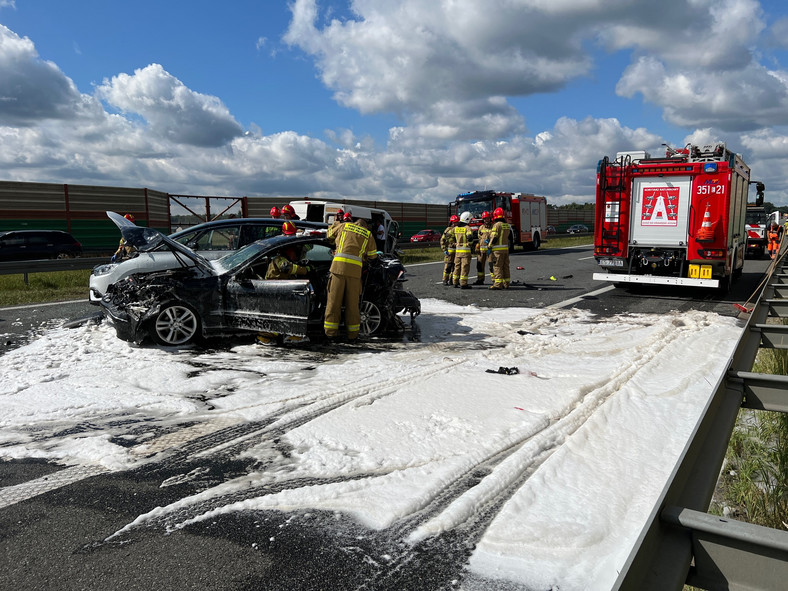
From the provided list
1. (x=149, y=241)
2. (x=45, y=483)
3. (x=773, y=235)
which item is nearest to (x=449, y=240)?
(x=149, y=241)

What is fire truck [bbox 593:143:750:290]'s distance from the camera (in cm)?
1106

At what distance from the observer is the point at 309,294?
708 cm

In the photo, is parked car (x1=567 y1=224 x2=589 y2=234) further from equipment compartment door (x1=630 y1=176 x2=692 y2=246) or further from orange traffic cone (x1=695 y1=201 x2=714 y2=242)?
orange traffic cone (x1=695 y1=201 x2=714 y2=242)

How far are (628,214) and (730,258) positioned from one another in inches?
85.0

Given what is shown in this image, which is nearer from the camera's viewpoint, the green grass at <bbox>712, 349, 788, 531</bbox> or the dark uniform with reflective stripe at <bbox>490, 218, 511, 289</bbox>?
the green grass at <bbox>712, 349, 788, 531</bbox>

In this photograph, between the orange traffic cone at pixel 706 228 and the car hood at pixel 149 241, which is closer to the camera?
the car hood at pixel 149 241

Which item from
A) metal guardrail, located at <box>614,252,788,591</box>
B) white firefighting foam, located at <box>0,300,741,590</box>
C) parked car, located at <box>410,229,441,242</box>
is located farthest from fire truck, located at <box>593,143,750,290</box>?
parked car, located at <box>410,229,441,242</box>

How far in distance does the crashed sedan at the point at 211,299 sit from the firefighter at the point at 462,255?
619cm

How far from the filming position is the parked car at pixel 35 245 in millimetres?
21439

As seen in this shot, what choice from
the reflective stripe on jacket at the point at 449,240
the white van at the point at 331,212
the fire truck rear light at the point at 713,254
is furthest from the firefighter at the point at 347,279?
the white van at the point at 331,212

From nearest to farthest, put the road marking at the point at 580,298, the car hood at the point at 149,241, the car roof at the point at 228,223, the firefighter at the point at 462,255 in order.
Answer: the car hood at the point at 149,241, the car roof at the point at 228,223, the road marking at the point at 580,298, the firefighter at the point at 462,255

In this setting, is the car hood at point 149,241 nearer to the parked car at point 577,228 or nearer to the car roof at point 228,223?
the car roof at point 228,223

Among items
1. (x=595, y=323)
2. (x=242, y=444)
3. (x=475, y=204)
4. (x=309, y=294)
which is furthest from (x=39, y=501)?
(x=475, y=204)

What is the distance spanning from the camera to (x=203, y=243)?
1012cm
